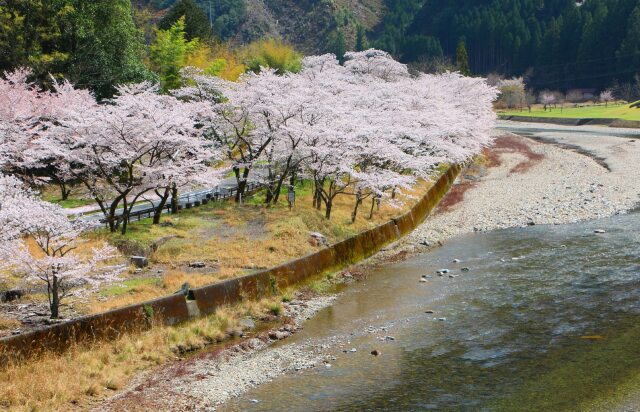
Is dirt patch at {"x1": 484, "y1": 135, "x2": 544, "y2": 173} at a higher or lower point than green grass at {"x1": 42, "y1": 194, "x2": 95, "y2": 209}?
lower

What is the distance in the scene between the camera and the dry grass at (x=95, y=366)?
495 inches

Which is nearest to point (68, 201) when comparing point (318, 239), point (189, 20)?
point (318, 239)

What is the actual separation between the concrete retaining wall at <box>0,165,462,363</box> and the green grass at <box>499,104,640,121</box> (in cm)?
6405

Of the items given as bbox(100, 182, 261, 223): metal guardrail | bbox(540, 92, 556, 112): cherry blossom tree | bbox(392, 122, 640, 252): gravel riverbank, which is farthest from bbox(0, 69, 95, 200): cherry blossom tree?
bbox(540, 92, 556, 112): cherry blossom tree

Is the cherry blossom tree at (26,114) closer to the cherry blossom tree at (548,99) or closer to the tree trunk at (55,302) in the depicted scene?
the tree trunk at (55,302)

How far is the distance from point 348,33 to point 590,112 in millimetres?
98959

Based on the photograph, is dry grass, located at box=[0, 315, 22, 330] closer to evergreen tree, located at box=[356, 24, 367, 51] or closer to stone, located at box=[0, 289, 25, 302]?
stone, located at box=[0, 289, 25, 302]

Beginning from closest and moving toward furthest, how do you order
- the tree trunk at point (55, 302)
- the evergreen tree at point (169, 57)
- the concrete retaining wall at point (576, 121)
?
the tree trunk at point (55, 302)
the evergreen tree at point (169, 57)
the concrete retaining wall at point (576, 121)

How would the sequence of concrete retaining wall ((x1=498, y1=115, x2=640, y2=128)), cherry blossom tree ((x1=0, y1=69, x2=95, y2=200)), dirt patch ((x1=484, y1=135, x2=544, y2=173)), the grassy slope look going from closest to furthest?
the grassy slope → cherry blossom tree ((x1=0, y1=69, x2=95, y2=200)) → dirt patch ((x1=484, y1=135, x2=544, y2=173)) → concrete retaining wall ((x1=498, y1=115, x2=640, y2=128))

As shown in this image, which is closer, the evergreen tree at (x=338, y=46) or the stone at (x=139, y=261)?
the stone at (x=139, y=261)

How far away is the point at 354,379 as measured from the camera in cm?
1392

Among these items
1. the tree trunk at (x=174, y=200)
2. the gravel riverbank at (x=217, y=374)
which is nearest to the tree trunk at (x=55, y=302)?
the gravel riverbank at (x=217, y=374)

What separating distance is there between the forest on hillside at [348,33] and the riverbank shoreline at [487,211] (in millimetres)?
23649

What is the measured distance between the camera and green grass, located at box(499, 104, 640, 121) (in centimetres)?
8222
